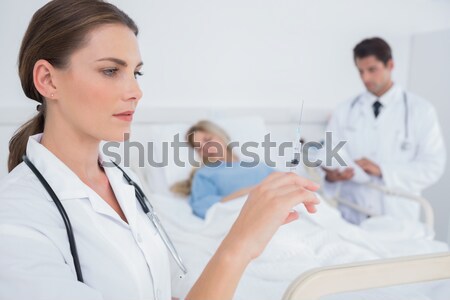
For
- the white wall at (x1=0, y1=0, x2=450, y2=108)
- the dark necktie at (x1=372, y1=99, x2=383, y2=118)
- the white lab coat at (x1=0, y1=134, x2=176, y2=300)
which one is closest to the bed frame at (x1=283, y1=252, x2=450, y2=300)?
the white lab coat at (x1=0, y1=134, x2=176, y2=300)

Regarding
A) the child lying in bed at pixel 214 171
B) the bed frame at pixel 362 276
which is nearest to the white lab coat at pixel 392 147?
the child lying in bed at pixel 214 171

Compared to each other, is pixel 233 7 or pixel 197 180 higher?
pixel 233 7

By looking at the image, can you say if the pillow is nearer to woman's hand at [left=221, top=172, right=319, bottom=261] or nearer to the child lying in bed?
the child lying in bed

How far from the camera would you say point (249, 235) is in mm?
583

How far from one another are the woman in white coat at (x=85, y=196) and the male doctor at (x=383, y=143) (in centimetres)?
137

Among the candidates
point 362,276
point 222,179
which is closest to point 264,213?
point 362,276

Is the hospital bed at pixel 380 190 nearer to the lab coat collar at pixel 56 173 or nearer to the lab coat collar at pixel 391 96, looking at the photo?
the lab coat collar at pixel 391 96

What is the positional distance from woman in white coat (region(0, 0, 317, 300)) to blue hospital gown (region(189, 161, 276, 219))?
95 centimetres

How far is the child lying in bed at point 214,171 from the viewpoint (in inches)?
72.2

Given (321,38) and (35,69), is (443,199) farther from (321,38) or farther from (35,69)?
(35,69)

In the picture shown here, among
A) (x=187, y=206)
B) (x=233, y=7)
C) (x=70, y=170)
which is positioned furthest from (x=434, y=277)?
(x=233, y=7)

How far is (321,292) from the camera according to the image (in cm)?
65

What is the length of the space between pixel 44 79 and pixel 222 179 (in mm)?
1227

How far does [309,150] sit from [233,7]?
78 centimetres
